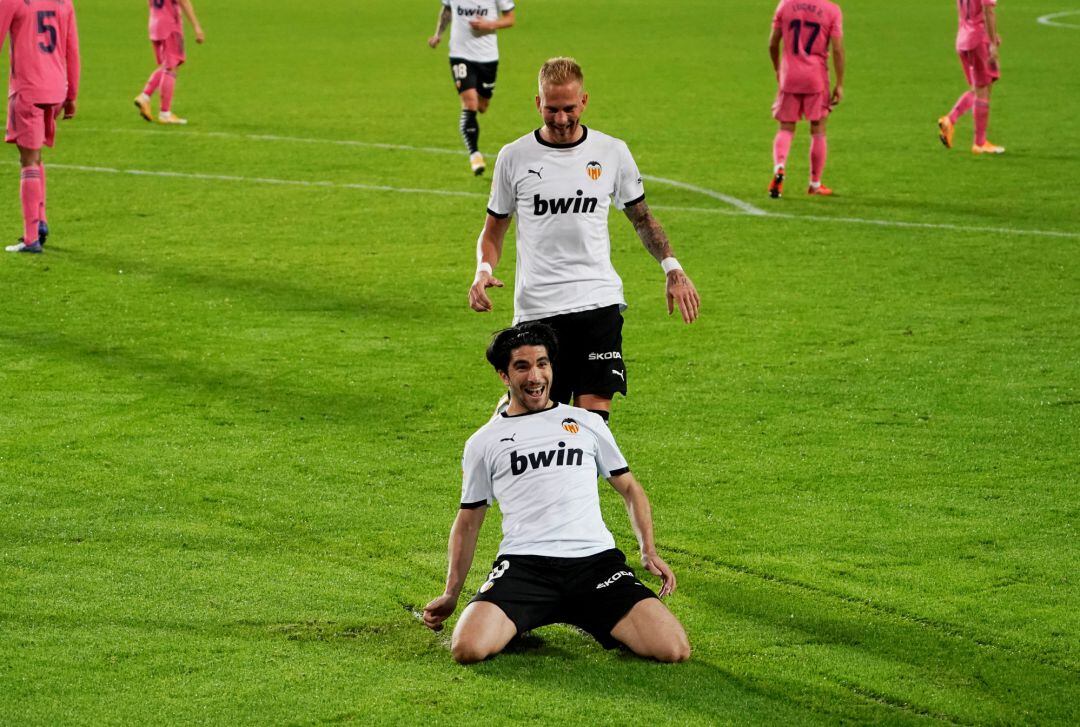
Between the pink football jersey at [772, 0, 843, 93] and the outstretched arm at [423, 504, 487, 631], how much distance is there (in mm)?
9093

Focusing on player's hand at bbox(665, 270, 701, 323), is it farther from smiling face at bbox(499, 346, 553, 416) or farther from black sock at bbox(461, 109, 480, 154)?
black sock at bbox(461, 109, 480, 154)

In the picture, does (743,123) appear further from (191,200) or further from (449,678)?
(449,678)

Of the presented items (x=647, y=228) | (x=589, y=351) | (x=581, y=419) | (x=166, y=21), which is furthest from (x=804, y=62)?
(x=581, y=419)

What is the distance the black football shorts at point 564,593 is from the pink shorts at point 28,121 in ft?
24.4

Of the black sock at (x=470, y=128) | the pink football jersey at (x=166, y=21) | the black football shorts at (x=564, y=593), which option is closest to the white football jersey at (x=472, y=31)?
the black sock at (x=470, y=128)

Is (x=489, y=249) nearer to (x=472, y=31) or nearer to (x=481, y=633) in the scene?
(x=481, y=633)

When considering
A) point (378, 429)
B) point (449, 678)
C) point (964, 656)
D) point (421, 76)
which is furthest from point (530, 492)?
point (421, 76)

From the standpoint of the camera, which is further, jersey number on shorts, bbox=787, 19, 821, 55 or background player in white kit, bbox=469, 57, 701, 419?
jersey number on shorts, bbox=787, 19, 821, 55

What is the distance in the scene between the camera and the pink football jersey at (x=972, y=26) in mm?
16078

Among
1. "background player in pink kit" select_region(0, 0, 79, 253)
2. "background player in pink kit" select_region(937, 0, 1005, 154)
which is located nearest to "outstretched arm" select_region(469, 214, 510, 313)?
"background player in pink kit" select_region(0, 0, 79, 253)

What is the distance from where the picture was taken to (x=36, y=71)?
11.6 meters

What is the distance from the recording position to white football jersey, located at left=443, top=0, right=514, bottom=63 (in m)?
15.8

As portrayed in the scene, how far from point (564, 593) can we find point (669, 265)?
155cm

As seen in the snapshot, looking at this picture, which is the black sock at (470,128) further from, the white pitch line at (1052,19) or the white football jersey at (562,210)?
the white pitch line at (1052,19)
